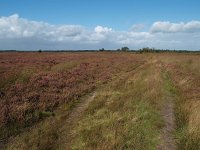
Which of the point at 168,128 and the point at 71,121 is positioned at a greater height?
the point at 168,128

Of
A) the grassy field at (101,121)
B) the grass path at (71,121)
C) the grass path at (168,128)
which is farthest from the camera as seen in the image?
the grass path at (71,121)

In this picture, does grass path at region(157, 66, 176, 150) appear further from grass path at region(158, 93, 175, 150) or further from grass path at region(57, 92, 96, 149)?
grass path at region(57, 92, 96, 149)

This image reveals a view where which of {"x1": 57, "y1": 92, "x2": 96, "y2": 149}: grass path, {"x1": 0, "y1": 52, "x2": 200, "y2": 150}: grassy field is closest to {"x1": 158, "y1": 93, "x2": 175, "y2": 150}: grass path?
{"x1": 0, "y1": 52, "x2": 200, "y2": 150}: grassy field

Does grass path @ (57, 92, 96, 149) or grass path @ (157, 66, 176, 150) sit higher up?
grass path @ (157, 66, 176, 150)

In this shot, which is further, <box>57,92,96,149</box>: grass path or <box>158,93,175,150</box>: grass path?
<box>57,92,96,149</box>: grass path

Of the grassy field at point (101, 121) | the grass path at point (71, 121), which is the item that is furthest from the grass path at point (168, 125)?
the grass path at point (71, 121)

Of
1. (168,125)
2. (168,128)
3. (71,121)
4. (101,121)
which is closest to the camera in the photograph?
(168,128)

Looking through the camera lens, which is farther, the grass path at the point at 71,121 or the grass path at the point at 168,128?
the grass path at the point at 71,121

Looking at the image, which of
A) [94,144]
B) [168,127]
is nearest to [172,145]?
[168,127]

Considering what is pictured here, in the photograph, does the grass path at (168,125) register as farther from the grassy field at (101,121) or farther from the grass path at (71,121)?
the grass path at (71,121)

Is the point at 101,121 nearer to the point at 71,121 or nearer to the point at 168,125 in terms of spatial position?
the point at 71,121

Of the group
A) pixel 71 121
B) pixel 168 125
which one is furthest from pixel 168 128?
pixel 71 121

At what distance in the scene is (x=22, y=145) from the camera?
814 cm

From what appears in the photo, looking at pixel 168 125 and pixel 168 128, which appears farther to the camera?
pixel 168 125
